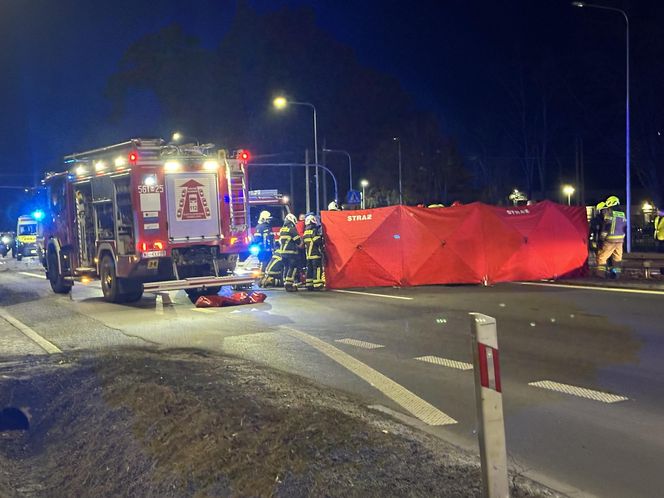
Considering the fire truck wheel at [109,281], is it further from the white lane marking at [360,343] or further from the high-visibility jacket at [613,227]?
the high-visibility jacket at [613,227]

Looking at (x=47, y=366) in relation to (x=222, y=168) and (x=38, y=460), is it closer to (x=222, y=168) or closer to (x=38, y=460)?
(x=38, y=460)

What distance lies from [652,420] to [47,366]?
21.4 ft

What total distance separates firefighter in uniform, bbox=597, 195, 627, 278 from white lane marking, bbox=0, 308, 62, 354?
12.5m

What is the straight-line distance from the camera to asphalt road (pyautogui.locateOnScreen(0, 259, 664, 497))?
5.41 meters

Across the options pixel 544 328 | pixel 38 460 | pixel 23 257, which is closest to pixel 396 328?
pixel 544 328

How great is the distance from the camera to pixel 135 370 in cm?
741

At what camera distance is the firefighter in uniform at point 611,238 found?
1677 centimetres

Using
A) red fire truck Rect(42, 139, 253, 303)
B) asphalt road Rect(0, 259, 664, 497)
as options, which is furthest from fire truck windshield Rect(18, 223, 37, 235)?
red fire truck Rect(42, 139, 253, 303)

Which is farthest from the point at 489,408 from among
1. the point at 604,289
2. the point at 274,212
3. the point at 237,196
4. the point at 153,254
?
the point at 274,212

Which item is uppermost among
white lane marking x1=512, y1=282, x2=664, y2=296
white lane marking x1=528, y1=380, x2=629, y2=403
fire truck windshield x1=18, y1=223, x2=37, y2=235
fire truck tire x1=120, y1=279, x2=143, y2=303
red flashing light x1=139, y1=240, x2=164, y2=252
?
fire truck windshield x1=18, y1=223, x2=37, y2=235

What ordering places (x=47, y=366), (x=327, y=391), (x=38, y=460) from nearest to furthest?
(x=38, y=460) < (x=327, y=391) < (x=47, y=366)

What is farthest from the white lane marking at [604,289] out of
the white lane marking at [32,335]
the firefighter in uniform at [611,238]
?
the white lane marking at [32,335]

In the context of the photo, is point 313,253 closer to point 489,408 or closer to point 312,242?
point 312,242

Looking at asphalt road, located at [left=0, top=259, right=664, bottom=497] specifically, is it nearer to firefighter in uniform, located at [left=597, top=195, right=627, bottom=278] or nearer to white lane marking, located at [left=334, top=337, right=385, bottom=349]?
white lane marking, located at [left=334, top=337, right=385, bottom=349]
